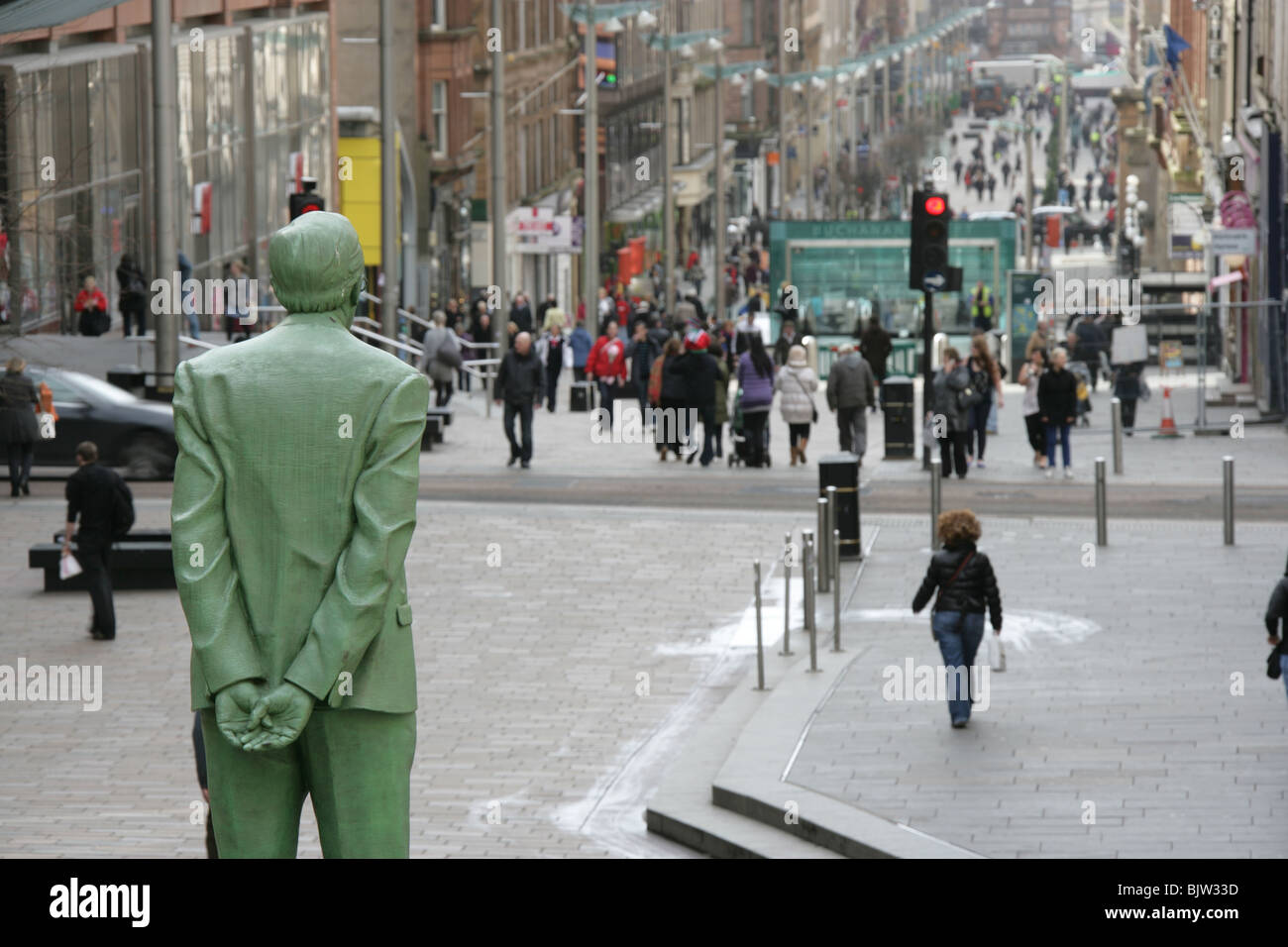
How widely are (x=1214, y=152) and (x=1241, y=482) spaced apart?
26102 millimetres

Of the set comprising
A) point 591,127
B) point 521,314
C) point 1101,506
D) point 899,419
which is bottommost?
point 1101,506

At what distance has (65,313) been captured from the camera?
33.5m

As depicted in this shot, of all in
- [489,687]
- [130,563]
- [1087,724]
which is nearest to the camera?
[1087,724]

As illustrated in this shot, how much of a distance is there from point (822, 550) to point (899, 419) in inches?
416

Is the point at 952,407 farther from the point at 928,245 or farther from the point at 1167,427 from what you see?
the point at 1167,427

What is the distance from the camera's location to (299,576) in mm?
5031

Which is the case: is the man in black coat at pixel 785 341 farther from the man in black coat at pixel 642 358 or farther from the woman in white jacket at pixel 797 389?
the woman in white jacket at pixel 797 389

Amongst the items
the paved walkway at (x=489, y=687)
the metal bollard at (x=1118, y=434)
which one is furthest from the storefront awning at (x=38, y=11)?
the metal bollard at (x=1118, y=434)

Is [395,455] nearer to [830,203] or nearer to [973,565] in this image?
[973,565]

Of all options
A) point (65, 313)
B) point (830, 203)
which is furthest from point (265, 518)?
point (830, 203)

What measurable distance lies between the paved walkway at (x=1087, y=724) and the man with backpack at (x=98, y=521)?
5119 mm

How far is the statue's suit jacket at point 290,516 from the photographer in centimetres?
499

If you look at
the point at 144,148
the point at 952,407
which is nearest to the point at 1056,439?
the point at 952,407

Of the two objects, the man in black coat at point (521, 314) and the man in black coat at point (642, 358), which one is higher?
the man in black coat at point (521, 314)
